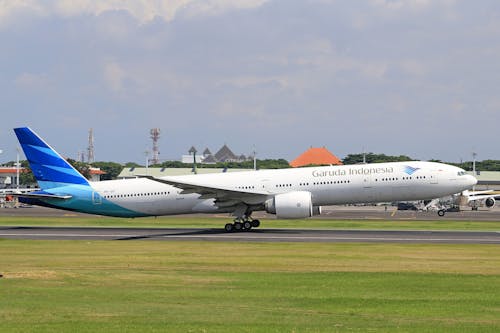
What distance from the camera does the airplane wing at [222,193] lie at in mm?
49597

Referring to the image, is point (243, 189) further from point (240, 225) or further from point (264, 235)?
point (264, 235)

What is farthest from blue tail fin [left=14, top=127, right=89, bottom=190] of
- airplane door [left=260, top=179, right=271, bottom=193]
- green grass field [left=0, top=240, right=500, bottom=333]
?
green grass field [left=0, top=240, right=500, bottom=333]

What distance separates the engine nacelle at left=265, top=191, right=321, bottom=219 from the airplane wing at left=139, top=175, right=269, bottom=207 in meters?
1.40

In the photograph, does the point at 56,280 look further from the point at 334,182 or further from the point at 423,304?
the point at 334,182

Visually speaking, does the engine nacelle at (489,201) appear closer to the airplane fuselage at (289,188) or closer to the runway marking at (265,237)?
the airplane fuselage at (289,188)

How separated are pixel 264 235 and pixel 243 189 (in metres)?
5.71

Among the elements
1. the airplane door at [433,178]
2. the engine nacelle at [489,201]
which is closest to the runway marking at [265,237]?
the airplane door at [433,178]

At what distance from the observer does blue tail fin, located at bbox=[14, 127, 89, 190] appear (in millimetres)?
54219

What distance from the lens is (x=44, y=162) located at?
54.4 m

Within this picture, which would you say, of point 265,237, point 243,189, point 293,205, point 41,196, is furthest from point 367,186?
point 41,196

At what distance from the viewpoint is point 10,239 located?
148 ft

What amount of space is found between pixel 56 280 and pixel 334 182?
28.6m

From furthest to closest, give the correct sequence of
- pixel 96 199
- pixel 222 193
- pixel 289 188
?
pixel 96 199, pixel 289 188, pixel 222 193

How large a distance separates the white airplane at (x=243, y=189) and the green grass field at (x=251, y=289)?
41.0ft
